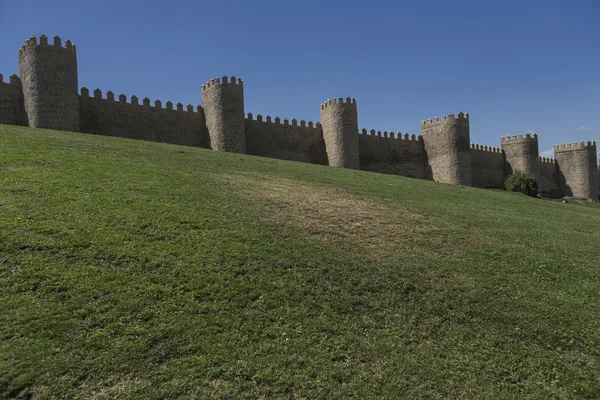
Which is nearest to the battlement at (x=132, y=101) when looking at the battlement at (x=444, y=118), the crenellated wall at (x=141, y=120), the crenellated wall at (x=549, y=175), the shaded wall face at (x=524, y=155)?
the crenellated wall at (x=141, y=120)

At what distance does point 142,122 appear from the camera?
28.7 meters

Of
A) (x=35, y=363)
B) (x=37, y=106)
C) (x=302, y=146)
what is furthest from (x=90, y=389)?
(x=302, y=146)

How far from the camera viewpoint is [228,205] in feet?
36.3

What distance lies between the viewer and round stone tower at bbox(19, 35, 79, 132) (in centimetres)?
2353

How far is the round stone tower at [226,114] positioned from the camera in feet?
97.7

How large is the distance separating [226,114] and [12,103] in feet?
40.1

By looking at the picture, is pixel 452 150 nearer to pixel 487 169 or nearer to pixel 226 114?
pixel 487 169

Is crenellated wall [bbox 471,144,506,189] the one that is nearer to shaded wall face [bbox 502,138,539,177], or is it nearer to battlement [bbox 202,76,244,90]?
shaded wall face [bbox 502,138,539,177]

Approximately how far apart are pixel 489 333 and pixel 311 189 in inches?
349

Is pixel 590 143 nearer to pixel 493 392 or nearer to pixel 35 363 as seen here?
pixel 493 392

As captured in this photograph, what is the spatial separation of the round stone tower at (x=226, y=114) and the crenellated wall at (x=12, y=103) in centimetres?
1103

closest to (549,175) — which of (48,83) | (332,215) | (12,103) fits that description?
(332,215)

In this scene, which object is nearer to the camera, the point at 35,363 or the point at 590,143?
the point at 35,363

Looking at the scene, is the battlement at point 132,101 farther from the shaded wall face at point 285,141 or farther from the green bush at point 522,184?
the green bush at point 522,184
